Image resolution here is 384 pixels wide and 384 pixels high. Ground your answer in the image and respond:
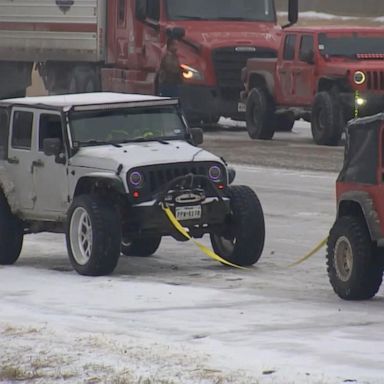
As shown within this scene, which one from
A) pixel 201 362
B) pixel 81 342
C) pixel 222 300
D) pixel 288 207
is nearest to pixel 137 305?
pixel 222 300

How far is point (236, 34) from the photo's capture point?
101 ft

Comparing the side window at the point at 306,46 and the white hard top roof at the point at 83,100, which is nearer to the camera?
the white hard top roof at the point at 83,100

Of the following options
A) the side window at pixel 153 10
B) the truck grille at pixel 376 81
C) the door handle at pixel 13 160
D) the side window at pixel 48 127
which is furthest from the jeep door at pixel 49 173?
the side window at pixel 153 10

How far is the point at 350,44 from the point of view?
92.0 feet

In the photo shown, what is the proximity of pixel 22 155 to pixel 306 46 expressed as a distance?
13.4m

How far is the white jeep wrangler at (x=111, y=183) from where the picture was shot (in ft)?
47.0

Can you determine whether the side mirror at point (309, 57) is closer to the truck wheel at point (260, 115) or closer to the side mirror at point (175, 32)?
the truck wheel at point (260, 115)

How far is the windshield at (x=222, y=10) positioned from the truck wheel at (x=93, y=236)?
54.1 feet

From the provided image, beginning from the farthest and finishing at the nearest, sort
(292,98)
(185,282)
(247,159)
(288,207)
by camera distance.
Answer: (292,98)
(247,159)
(288,207)
(185,282)

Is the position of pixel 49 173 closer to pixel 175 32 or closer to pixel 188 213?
pixel 188 213

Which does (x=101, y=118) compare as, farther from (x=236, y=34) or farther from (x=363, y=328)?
(x=236, y=34)

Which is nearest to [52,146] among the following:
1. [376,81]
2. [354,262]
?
[354,262]

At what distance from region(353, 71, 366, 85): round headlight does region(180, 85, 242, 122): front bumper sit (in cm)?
413

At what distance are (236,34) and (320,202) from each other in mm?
11226
